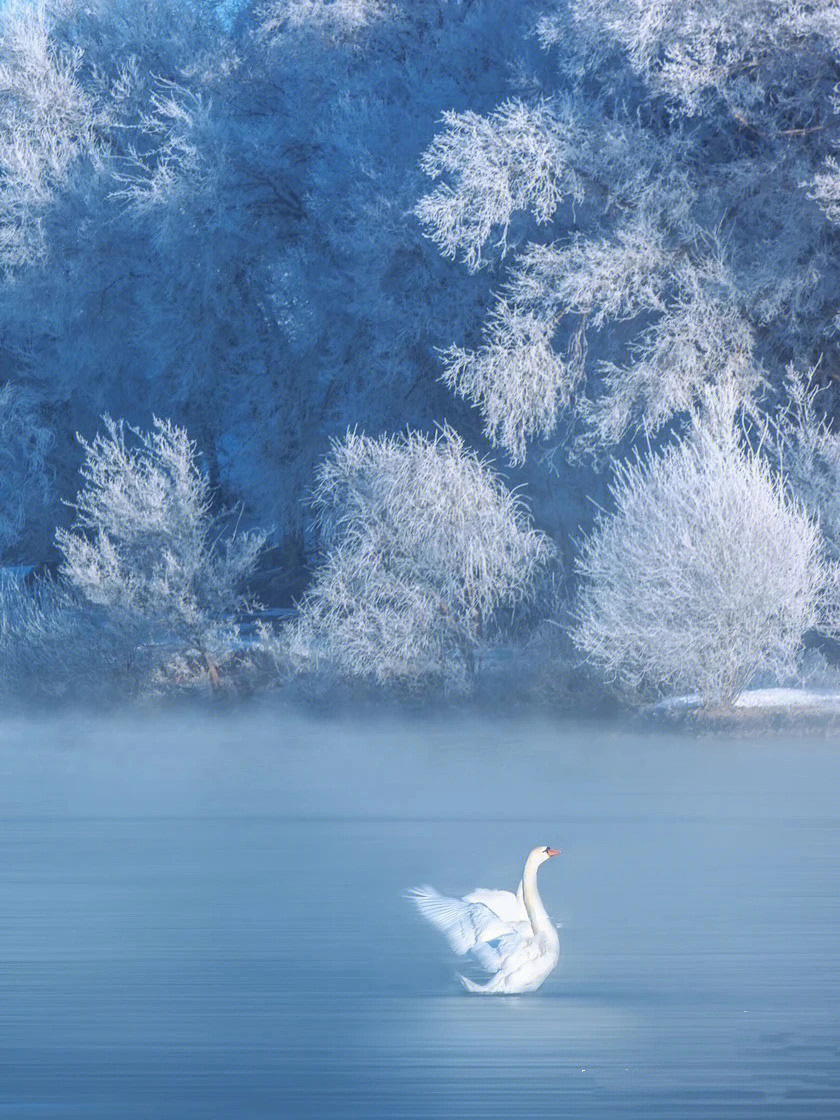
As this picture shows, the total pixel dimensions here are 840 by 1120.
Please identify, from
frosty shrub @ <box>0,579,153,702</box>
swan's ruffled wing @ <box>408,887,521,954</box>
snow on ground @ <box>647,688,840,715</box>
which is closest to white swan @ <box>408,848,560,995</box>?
swan's ruffled wing @ <box>408,887,521,954</box>

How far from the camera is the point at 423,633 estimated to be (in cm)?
1655

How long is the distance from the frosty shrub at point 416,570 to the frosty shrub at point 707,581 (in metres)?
1.74

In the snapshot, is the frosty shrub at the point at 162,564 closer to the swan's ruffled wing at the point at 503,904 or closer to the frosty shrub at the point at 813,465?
the frosty shrub at the point at 813,465

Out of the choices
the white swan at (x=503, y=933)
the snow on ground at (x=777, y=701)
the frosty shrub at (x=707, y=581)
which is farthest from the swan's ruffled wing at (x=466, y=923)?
the snow on ground at (x=777, y=701)

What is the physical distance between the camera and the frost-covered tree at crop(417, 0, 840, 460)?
15852 millimetres

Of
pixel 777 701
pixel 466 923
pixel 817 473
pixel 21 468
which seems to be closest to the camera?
pixel 466 923

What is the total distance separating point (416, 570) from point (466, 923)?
9.69 metres

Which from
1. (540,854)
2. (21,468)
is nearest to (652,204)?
(21,468)

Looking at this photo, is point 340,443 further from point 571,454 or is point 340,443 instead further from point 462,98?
→ point 462,98

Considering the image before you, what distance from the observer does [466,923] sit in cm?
711

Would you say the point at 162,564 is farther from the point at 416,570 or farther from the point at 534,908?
the point at 534,908

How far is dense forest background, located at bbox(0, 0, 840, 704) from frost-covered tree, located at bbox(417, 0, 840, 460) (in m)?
0.04

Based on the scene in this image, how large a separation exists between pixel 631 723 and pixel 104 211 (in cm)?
1014

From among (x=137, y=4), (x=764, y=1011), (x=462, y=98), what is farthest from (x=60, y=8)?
(x=764, y=1011)
